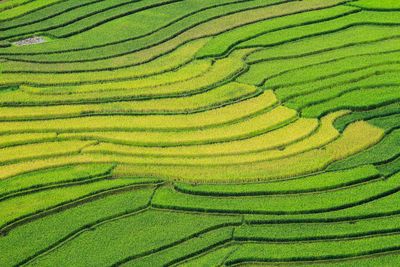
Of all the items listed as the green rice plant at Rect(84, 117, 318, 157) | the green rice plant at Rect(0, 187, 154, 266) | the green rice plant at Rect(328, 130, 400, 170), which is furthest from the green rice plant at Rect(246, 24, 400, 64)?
the green rice plant at Rect(0, 187, 154, 266)

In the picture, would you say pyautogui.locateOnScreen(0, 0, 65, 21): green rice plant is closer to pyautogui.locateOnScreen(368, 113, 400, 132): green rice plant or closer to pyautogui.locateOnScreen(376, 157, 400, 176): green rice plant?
pyautogui.locateOnScreen(368, 113, 400, 132): green rice plant

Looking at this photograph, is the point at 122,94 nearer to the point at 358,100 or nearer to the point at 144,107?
the point at 144,107

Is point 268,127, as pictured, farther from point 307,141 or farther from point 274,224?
point 274,224

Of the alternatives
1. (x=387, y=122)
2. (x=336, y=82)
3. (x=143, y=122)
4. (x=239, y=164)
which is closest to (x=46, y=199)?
(x=143, y=122)

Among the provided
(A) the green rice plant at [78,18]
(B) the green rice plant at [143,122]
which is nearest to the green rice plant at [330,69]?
(B) the green rice plant at [143,122]

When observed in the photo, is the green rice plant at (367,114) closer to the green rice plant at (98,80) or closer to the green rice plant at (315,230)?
the green rice plant at (315,230)

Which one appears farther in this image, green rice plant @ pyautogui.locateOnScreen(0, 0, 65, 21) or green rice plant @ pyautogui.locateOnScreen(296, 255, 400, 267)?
green rice plant @ pyautogui.locateOnScreen(0, 0, 65, 21)
